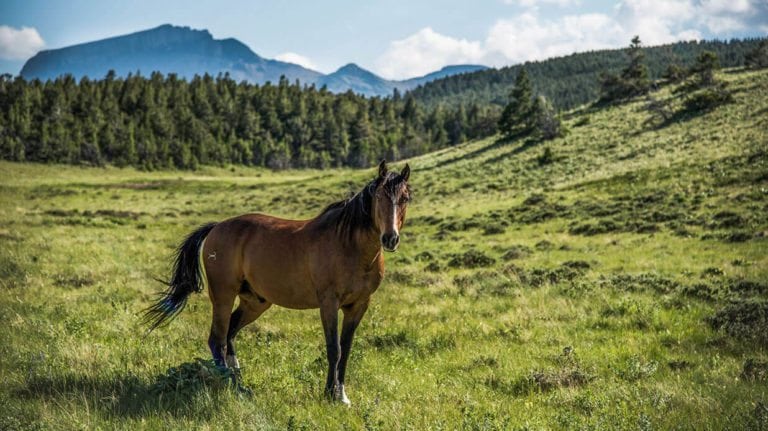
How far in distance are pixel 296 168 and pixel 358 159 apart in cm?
1939

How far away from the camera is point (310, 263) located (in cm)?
636

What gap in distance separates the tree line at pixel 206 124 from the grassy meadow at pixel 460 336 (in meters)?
88.5

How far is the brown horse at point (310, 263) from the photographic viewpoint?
5.99m

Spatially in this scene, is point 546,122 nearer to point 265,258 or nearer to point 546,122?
point 546,122

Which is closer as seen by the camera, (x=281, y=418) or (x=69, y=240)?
(x=281, y=418)

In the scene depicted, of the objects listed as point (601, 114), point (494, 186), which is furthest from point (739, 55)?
point (494, 186)

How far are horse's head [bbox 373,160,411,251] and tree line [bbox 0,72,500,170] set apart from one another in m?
111

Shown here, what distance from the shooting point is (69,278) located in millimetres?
13156

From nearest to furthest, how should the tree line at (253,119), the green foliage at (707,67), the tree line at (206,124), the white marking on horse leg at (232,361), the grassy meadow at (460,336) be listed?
the grassy meadow at (460,336) < the white marking on horse leg at (232,361) < the green foliage at (707,67) < the tree line at (253,119) < the tree line at (206,124)

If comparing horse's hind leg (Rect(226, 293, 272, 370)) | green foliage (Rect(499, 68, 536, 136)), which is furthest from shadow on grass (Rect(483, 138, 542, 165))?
horse's hind leg (Rect(226, 293, 272, 370))

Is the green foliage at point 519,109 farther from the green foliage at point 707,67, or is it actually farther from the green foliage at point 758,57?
the green foliage at point 758,57

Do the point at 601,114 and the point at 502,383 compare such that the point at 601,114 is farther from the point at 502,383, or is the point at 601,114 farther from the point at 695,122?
the point at 502,383

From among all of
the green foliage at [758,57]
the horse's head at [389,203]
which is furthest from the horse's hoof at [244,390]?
the green foliage at [758,57]

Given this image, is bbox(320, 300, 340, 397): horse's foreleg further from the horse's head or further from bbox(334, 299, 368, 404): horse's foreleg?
the horse's head
